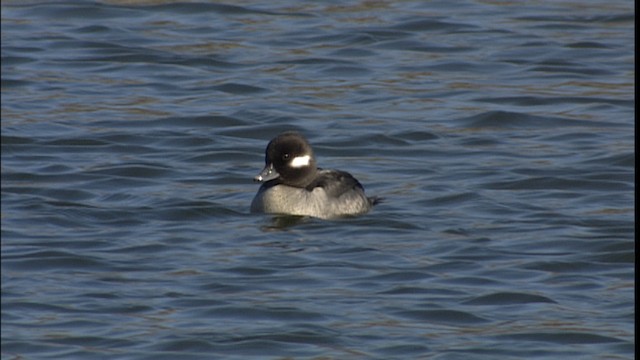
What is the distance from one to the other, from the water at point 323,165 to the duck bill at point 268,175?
0.30m

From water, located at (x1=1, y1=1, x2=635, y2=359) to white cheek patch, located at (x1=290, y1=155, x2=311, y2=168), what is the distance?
0.43m

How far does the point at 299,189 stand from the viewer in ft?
43.5

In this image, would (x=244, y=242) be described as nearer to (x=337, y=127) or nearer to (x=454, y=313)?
(x=454, y=313)

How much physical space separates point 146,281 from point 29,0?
10947 mm

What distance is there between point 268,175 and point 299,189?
0.24 m

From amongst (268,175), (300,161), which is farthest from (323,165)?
(268,175)

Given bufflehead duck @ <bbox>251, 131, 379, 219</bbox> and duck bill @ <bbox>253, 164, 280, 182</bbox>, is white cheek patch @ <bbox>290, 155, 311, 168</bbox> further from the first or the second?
duck bill @ <bbox>253, 164, 280, 182</bbox>

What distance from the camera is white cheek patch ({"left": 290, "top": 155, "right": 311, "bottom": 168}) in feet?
43.5

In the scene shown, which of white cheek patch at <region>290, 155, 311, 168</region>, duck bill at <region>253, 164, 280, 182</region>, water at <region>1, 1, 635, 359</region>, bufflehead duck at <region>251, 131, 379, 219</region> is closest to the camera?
water at <region>1, 1, 635, 359</region>

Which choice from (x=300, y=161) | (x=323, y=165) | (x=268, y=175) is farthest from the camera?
(x=323, y=165)

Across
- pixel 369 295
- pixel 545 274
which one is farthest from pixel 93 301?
pixel 545 274

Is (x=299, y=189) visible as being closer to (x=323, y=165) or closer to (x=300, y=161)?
(x=300, y=161)

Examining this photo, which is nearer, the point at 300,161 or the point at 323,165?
the point at 300,161

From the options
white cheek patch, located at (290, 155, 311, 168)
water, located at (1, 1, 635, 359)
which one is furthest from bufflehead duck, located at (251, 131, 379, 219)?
water, located at (1, 1, 635, 359)
